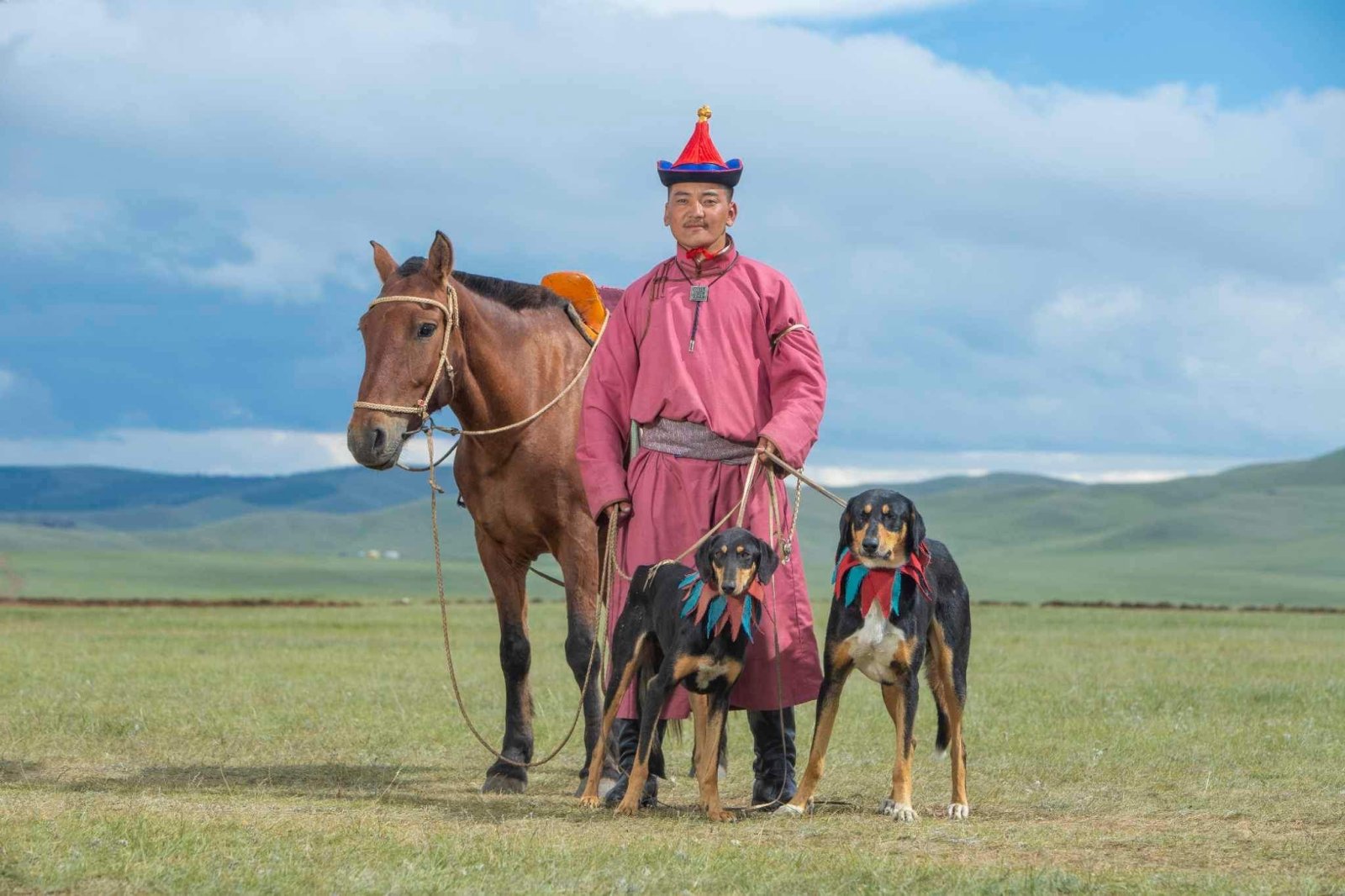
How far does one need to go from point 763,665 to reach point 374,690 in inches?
307

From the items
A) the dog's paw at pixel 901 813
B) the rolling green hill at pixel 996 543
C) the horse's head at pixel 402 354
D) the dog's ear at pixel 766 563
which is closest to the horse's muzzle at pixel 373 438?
the horse's head at pixel 402 354

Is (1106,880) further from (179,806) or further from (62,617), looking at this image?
(62,617)

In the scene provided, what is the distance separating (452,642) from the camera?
22.2 meters

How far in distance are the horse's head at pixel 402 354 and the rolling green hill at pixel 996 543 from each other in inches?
1461

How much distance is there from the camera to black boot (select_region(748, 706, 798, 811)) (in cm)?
814

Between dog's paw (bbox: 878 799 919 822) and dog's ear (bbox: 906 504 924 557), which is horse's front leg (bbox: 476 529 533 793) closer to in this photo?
dog's paw (bbox: 878 799 919 822)

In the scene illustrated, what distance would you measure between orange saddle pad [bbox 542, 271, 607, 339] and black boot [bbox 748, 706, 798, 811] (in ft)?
9.15

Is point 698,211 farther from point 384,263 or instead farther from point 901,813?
point 901,813

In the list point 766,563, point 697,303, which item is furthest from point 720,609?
point 697,303

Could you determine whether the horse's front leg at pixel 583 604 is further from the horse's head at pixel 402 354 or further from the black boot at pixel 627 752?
the horse's head at pixel 402 354

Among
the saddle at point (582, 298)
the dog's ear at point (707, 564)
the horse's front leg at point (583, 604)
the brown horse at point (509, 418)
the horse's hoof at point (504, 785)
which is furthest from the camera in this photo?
the saddle at point (582, 298)

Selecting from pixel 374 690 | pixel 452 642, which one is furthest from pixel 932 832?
pixel 452 642

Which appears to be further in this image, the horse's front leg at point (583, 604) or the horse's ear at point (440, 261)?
the horse's front leg at point (583, 604)

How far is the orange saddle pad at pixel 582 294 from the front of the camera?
9.93m
